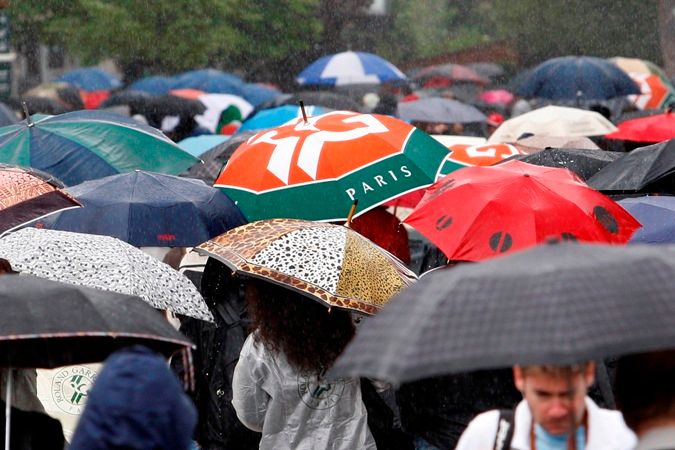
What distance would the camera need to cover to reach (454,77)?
30.0 metres

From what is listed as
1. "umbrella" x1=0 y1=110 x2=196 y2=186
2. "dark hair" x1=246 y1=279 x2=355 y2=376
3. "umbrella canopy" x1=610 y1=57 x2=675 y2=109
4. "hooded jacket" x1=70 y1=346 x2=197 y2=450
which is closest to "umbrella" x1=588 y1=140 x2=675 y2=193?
"umbrella" x1=0 y1=110 x2=196 y2=186

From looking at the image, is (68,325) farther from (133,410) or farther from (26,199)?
(26,199)

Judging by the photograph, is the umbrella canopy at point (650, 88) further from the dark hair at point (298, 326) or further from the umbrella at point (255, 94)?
the dark hair at point (298, 326)

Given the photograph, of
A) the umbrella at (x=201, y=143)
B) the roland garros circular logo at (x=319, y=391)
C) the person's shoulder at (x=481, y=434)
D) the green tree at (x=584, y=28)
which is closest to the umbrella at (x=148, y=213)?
the roland garros circular logo at (x=319, y=391)

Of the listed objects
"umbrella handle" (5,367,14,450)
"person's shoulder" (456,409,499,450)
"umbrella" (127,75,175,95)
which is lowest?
"umbrella" (127,75,175,95)

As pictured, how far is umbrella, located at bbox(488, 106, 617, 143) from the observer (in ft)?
40.8

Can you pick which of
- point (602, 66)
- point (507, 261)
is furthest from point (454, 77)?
point (507, 261)

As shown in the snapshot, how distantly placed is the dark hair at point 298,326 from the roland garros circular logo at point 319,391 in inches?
1.6

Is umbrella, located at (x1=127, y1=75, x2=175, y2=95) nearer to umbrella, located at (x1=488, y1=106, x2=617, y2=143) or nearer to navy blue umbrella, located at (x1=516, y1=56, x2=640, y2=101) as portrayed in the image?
navy blue umbrella, located at (x1=516, y1=56, x2=640, y2=101)

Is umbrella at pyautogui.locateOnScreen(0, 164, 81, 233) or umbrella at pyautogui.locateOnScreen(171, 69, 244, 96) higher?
umbrella at pyautogui.locateOnScreen(0, 164, 81, 233)

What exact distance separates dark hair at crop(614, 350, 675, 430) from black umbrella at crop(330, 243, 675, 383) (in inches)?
6.9

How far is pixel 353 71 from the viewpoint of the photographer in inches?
829

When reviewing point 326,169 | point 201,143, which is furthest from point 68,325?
point 201,143

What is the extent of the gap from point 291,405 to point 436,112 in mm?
12137
